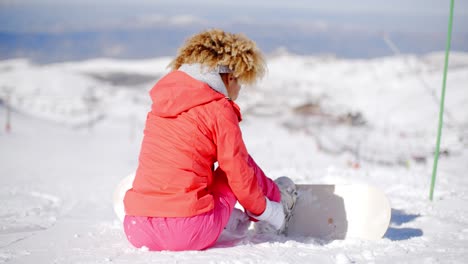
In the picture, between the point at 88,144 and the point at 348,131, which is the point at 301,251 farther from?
the point at 348,131

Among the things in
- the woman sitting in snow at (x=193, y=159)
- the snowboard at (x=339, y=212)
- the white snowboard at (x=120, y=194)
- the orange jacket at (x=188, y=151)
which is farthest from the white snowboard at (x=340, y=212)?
the white snowboard at (x=120, y=194)

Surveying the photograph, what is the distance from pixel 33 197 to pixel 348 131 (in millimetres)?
6926

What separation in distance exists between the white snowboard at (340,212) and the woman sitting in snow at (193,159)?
61 cm

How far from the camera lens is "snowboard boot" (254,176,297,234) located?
269cm

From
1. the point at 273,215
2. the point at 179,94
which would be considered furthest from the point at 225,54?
the point at 273,215

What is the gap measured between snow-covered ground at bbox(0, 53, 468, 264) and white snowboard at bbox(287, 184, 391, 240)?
0.16 m

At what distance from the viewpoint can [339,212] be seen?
2961 mm

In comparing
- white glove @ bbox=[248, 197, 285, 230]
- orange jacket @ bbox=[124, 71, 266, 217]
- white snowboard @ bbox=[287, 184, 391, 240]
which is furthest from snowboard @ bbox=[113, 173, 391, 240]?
orange jacket @ bbox=[124, 71, 266, 217]

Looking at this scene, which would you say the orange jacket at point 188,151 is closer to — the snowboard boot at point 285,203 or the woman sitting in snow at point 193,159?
the woman sitting in snow at point 193,159

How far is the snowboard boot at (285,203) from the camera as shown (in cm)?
269

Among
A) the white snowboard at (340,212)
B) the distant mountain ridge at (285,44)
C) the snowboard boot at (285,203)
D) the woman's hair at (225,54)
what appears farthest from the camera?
the distant mountain ridge at (285,44)

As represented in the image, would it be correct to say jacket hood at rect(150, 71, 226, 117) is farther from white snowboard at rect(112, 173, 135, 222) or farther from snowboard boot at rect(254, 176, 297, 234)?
white snowboard at rect(112, 173, 135, 222)

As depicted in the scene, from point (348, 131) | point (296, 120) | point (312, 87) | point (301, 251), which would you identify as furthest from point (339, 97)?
point (301, 251)

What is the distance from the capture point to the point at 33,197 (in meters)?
3.98
